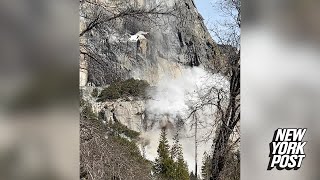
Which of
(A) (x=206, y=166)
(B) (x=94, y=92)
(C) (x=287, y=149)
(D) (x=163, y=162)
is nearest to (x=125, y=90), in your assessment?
(B) (x=94, y=92)

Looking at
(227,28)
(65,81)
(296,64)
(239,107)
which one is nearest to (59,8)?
(65,81)

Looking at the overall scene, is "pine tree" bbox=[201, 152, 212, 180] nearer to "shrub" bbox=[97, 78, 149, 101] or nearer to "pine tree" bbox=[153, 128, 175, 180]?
"pine tree" bbox=[153, 128, 175, 180]

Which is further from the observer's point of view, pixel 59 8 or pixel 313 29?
pixel 313 29

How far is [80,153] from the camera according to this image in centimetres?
224

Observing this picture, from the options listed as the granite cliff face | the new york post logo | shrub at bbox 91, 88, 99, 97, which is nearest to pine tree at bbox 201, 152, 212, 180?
the new york post logo

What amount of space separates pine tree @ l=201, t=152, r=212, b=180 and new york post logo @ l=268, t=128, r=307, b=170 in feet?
1.16

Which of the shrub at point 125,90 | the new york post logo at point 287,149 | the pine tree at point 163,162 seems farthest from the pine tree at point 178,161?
the new york post logo at point 287,149

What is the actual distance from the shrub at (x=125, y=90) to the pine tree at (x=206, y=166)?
1.58 ft

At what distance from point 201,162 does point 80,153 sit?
2.15 feet

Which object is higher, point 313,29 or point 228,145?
point 313,29

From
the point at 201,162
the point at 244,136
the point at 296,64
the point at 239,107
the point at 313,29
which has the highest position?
the point at 313,29

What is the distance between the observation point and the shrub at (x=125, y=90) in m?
2.34

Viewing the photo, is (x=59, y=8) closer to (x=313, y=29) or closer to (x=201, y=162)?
(x=201, y=162)

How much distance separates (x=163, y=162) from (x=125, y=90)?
44cm
